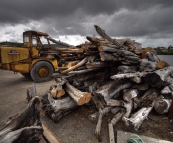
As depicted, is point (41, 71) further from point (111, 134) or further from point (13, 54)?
point (111, 134)

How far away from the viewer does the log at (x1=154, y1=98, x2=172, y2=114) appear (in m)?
3.51

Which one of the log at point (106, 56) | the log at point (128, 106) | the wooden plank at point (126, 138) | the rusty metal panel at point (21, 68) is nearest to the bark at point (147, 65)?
the log at point (106, 56)

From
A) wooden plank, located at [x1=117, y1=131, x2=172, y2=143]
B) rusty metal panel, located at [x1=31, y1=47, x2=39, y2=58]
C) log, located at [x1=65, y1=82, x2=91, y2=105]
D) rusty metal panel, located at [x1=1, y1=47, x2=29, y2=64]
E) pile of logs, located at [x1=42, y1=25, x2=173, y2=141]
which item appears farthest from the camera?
rusty metal panel, located at [x1=31, y1=47, x2=39, y2=58]

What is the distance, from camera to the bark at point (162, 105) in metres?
3.51

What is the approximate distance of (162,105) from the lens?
11.5 ft

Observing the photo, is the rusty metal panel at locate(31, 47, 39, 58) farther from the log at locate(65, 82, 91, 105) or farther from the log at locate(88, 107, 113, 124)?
the log at locate(88, 107, 113, 124)

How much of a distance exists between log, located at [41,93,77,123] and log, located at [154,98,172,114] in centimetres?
265

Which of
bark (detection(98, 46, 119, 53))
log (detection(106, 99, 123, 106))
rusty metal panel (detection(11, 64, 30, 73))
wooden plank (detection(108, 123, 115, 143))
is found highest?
bark (detection(98, 46, 119, 53))

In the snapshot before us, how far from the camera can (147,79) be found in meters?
3.53

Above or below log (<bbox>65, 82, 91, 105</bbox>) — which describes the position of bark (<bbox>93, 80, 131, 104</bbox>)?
above

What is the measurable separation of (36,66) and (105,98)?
5.66m

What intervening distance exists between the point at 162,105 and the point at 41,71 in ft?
22.2

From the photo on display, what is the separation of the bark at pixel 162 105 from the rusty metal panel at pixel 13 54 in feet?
23.8

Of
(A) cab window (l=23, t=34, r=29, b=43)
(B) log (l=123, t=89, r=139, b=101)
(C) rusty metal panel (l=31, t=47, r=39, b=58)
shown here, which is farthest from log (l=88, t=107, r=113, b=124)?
(A) cab window (l=23, t=34, r=29, b=43)
